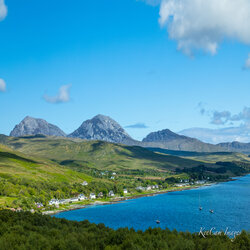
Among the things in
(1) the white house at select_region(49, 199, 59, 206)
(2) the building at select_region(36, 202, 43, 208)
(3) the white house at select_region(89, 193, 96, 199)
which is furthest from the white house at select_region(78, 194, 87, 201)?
(2) the building at select_region(36, 202, 43, 208)

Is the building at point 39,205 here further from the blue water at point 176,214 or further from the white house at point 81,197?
the white house at point 81,197

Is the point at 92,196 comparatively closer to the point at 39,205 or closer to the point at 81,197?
the point at 81,197

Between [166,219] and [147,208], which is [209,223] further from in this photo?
[147,208]

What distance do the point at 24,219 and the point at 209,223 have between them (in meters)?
73.6

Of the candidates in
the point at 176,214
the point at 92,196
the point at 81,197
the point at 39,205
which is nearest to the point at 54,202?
the point at 39,205

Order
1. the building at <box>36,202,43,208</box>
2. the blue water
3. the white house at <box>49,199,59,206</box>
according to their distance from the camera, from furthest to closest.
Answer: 1. the white house at <box>49,199,59,206</box>
2. the building at <box>36,202,43,208</box>
3. the blue water

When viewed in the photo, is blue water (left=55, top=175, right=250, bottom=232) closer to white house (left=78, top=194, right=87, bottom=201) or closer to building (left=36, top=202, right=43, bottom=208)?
building (left=36, top=202, right=43, bottom=208)

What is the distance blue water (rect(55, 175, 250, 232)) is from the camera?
4557 inches

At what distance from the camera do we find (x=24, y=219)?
77750 millimetres

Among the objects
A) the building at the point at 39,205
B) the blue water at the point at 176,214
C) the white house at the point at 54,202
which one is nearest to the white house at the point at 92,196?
the blue water at the point at 176,214

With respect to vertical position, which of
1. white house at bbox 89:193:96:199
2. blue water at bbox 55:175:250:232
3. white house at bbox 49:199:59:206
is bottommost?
blue water at bbox 55:175:250:232

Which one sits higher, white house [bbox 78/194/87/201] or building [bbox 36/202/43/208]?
building [bbox 36/202/43/208]

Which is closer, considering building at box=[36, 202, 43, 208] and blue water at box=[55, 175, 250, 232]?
blue water at box=[55, 175, 250, 232]

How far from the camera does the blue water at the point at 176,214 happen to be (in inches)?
4557
